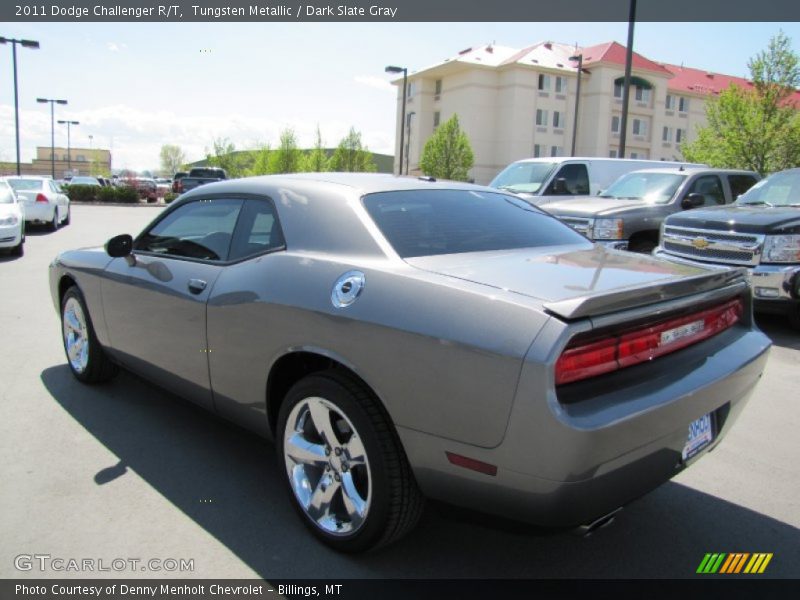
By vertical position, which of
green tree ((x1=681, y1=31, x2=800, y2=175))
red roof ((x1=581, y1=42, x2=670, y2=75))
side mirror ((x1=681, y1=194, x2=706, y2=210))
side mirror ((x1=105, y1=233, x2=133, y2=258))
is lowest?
side mirror ((x1=105, y1=233, x2=133, y2=258))

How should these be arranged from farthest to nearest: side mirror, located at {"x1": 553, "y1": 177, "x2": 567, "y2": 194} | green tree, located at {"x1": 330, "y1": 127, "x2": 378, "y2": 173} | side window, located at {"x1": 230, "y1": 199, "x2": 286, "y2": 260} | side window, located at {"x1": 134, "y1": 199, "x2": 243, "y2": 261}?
1. green tree, located at {"x1": 330, "y1": 127, "x2": 378, "y2": 173}
2. side mirror, located at {"x1": 553, "y1": 177, "x2": 567, "y2": 194}
3. side window, located at {"x1": 134, "y1": 199, "x2": 243, "y2": 261}
4. side window, located at {"x1": 230, "y1": 199, "x2": 286, "y2": 260}

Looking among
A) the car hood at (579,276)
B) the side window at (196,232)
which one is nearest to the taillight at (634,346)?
the car hood at (579,276)

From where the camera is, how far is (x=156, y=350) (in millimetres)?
3793

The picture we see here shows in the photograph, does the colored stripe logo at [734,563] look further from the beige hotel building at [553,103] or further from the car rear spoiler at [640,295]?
the beige hotel building at [553,103]

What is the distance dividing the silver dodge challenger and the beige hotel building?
183 ft

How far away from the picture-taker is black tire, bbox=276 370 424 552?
2.47 metres

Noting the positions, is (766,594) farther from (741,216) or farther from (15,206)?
(15,206)

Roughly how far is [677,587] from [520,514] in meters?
0.89

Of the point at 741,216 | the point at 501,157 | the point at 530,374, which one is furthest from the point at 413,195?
the point at 501,157

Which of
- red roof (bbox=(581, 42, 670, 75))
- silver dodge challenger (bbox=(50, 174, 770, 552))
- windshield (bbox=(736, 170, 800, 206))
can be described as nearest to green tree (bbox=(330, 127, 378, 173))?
red roof (bbox=(581, 42, 670, 75))

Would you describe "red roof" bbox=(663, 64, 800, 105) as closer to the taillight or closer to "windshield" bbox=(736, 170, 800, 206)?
"windshield" bbox=(736, 170, 800, 206)

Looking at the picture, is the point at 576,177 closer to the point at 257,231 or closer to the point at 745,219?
the point at 745,219

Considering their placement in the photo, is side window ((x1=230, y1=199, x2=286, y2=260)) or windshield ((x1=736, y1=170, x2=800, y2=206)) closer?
side window ((x1=230, y1=199, x2=286, y2=260))

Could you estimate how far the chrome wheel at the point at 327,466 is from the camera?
264 centimetres
